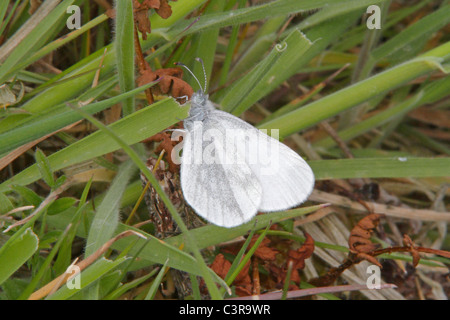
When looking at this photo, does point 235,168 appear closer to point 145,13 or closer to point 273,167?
point 273,167

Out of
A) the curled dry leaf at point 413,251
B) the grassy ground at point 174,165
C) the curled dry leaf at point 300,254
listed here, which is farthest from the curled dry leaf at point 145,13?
the curled dry leaf at point 413,251

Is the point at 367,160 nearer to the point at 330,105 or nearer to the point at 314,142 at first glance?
the point at 330,105

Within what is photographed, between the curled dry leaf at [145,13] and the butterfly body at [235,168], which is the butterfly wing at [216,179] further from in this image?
the curled dry leaf at [145,13]

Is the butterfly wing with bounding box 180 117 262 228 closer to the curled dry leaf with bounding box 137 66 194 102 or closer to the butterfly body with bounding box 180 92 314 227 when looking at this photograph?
the butterfly body with bounding box 180 92 314 227

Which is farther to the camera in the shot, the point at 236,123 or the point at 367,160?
the point at 367,160
